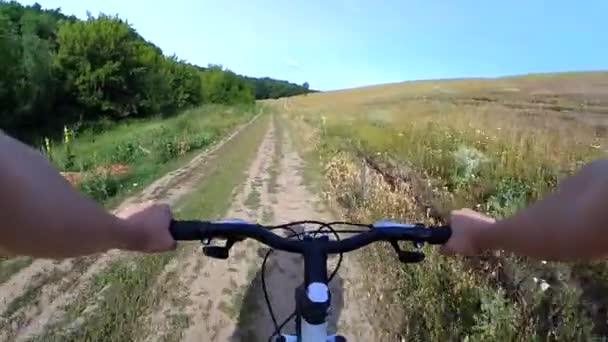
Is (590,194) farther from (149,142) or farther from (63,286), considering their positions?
(149,142)

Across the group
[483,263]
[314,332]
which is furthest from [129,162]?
→ [314,332]

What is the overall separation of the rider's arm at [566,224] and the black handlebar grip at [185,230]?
91cm

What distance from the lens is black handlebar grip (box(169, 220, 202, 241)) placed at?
6.61 feet

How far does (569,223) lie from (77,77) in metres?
49.3

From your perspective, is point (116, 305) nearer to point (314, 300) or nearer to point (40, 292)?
point (40, 292)

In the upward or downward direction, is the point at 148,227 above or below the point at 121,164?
above

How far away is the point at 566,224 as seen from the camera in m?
1.52

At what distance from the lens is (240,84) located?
315 ft

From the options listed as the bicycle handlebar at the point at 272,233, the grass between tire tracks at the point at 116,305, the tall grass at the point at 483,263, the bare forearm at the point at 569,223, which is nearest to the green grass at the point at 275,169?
the tall grass at the point at 483,263

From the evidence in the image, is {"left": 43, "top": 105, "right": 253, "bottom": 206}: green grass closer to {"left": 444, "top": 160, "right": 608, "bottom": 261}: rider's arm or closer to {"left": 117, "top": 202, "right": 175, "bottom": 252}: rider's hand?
{"left": 117, "top": 202, "right": 175, "bottom": 252}: rider's hand

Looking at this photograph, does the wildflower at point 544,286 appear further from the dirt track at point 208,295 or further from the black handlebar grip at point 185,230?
the black handlebar grip at point 185,230

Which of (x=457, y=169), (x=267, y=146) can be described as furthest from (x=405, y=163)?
(x=267, y=146)

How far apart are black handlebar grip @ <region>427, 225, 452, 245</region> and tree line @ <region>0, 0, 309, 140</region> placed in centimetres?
3976

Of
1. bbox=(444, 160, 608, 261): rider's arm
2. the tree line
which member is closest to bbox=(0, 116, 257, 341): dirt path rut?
bbox=(444, 160, 608, 261): rider's arm
